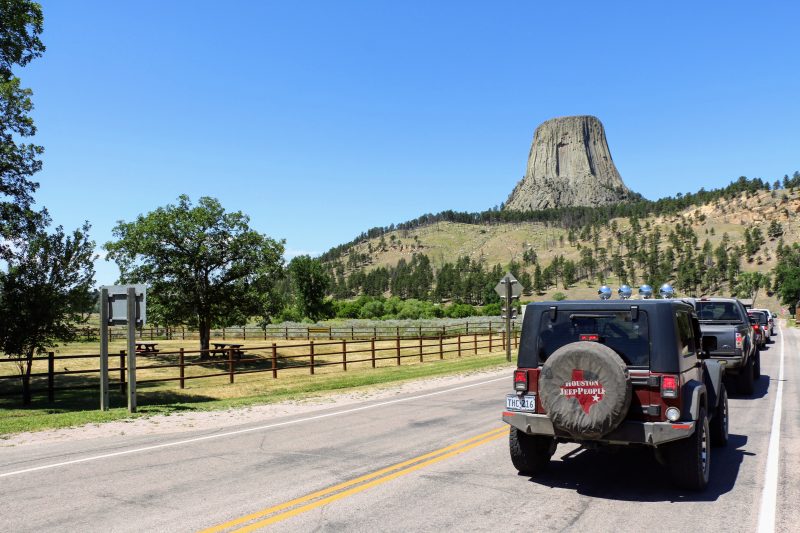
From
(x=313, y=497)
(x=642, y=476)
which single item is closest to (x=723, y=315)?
(x=642, y=476)

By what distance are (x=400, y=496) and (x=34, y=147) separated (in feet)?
55.3

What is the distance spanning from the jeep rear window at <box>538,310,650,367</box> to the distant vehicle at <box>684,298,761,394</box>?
6.40m

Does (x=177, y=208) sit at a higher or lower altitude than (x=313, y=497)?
higher

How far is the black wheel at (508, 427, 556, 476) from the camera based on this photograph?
6.74 metres

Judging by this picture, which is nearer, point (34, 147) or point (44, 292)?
point (44, 292)

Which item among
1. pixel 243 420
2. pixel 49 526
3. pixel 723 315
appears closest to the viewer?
pixel 49 526

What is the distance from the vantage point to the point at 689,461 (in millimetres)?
6062

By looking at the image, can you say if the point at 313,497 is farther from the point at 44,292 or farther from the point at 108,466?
the point at 44,292

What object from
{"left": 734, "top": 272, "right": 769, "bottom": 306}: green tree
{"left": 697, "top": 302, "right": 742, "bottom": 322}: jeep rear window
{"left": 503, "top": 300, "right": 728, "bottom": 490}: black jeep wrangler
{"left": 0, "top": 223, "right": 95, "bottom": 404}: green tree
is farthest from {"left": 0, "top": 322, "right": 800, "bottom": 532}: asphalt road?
{"left": 734, "top": 272, "right": 769, "bottom": 306}: green tree

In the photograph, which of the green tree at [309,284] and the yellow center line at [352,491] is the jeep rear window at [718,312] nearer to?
the yellow center line at [352,491]

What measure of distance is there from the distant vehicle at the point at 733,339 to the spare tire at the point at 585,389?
6832 mm

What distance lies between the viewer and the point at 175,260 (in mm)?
29828

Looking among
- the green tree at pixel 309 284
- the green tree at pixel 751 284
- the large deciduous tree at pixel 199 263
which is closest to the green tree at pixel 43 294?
the large deciduous tree at pixel 199 263

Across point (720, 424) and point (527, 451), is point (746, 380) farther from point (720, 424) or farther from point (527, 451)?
point (527, 451)
